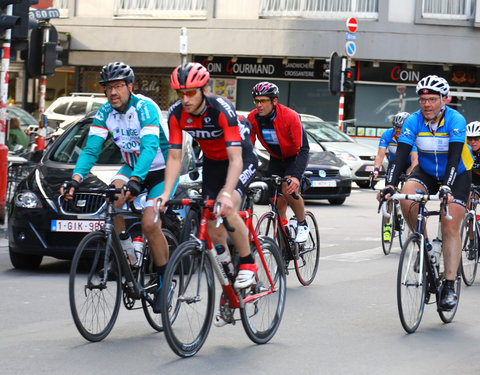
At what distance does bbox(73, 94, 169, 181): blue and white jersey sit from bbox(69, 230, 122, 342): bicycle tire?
75 centimetres

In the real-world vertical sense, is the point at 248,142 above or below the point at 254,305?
above

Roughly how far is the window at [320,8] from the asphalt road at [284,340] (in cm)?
2459

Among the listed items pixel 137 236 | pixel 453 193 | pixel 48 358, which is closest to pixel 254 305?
pixel 137 236

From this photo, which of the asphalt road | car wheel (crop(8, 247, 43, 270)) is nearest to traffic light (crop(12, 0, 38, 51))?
car wheel (crop(8, 247, 43, 270))

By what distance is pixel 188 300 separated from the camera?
21.0ft

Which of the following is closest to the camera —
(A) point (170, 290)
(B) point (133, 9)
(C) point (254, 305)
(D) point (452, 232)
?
(A) point (170, 290)

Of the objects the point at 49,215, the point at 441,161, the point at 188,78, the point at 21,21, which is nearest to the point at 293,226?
the point at 441,161

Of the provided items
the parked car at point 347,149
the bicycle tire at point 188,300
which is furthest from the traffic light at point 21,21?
the parked car at point 347,149

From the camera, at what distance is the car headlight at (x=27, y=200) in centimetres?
971

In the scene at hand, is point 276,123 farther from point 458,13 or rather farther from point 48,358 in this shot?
point 458,13

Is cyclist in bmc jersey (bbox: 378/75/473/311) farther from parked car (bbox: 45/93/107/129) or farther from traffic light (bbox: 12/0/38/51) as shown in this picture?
parked car (bbox: 45/93/107/129)

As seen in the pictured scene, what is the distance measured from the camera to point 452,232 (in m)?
7.92

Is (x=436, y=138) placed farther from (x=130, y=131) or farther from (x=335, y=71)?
(x=335, y=71)

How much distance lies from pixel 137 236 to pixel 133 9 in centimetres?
2991
